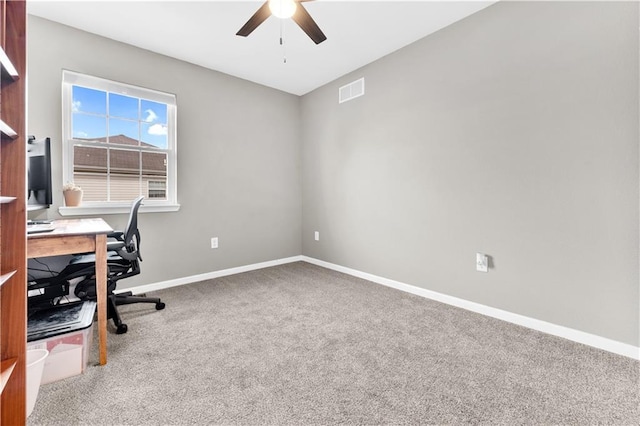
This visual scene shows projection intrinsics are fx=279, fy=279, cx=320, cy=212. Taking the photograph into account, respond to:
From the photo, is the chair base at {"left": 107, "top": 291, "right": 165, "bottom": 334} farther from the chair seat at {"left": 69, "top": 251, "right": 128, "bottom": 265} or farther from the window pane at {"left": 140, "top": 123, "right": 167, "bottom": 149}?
the window pane at {"left": 140, "top": 123, "right": 167, "bottom": 149}

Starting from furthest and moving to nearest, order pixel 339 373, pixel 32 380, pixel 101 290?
pixel 101 290 < pixel 339 373 < pixel 32 380

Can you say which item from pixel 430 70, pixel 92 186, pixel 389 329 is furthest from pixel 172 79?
pixel 389 329

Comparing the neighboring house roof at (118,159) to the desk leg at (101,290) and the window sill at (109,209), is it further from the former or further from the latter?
the desk leg at (101,290)

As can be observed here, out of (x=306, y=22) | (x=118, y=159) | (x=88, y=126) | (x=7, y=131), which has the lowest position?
(x=7, y=131)

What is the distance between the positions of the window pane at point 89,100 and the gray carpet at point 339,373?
6.33ft

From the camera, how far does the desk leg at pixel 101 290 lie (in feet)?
5.41

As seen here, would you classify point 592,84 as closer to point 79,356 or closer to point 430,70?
point 430,70

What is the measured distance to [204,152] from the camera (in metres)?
3.31

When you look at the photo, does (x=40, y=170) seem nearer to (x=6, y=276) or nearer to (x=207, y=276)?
(x=6, y=276)

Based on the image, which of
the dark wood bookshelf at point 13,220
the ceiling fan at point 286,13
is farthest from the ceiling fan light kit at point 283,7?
the dark wood bookshelf at point 13,220

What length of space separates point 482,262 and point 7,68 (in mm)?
2973

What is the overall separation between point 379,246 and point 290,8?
2.37 m

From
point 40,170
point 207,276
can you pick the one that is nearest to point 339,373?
point 207,276

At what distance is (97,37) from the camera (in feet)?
8.62
